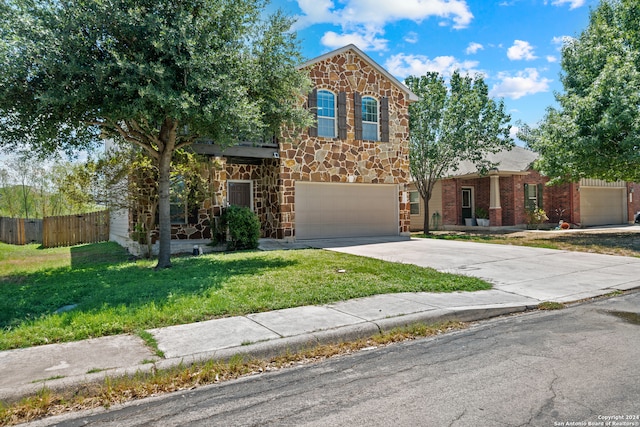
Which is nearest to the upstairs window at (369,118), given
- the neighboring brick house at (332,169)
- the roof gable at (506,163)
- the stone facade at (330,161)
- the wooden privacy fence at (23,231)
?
the neighboring brick house at (332,169)

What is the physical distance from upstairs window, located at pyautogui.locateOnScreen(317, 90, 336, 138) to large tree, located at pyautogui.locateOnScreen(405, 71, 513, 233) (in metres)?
5.37

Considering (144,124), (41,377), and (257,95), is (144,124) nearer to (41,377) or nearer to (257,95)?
(257,95)

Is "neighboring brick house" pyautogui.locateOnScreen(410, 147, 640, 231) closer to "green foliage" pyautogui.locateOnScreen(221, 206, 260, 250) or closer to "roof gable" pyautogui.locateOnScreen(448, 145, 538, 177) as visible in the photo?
"roof gable" pyautogui.locateOnScreen(448, 145, 538, 177)

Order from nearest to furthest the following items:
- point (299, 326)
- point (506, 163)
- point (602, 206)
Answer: point (299, 326) < point (506, 163) < point (602, 206)

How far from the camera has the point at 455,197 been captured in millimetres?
25188

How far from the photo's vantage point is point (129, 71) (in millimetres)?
8703

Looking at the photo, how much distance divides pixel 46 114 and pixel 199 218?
6972 mm

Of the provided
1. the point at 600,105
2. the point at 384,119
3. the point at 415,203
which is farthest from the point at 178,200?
the point at 415,203

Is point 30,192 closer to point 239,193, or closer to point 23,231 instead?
point 23,231

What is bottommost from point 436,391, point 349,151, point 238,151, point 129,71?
point 436,391

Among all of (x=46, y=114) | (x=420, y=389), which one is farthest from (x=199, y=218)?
(x=420, y=389)

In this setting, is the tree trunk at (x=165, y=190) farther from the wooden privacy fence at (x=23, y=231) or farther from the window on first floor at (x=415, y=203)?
the window on first floor at (x=415, y=203)

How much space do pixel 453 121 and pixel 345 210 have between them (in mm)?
7085

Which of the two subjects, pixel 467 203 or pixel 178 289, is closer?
pixel 178 289
